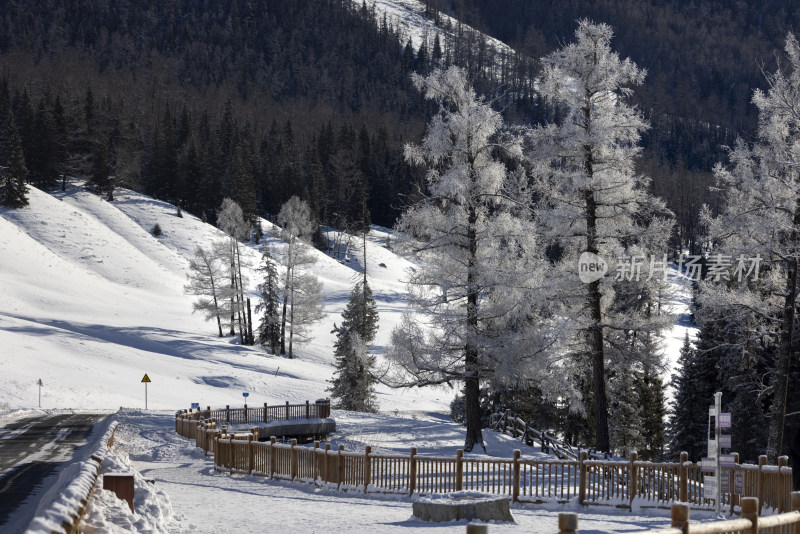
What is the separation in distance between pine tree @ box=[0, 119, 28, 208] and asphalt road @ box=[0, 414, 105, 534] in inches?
2106

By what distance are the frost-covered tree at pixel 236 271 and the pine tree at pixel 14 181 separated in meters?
22.9

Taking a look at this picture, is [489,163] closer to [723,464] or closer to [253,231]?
[723,464]

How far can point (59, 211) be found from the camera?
3442 inches

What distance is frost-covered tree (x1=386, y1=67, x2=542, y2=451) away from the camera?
2512 cm

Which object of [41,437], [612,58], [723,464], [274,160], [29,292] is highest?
[274,160]

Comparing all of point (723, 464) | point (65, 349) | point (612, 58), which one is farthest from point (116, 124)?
point (723, 464)

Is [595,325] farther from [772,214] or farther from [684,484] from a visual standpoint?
[684,484]

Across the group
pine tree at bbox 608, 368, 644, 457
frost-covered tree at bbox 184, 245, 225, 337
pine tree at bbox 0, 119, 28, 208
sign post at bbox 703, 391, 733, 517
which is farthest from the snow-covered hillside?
sign post at bbox 703, 391, 733, 517

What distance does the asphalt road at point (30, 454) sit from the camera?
1396 cm

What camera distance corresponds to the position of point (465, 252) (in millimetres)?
26109

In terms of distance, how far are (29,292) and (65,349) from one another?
1515 centimetres

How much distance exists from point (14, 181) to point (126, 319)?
3134cm

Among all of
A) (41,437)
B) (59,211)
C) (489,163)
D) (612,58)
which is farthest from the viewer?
(59,211)

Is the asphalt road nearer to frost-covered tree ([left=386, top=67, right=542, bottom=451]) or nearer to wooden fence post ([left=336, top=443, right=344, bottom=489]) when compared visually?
wooden fence post ([left=336, top=443, right=344, bottom=489])
